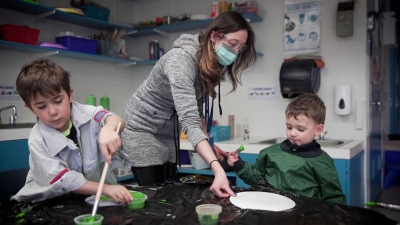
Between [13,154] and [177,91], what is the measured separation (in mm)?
1536

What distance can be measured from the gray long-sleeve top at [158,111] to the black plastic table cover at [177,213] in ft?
1.54

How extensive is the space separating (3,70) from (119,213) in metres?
2.37

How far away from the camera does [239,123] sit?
3.47 meters

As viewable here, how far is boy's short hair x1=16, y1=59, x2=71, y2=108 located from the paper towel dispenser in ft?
7.05

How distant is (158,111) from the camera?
1.67m

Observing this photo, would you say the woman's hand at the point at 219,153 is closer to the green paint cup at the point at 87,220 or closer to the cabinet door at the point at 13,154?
the green paint cup at the point at 87,220

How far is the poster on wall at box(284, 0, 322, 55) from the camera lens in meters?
3.07

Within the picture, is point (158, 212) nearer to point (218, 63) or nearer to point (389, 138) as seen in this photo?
point (218, 63)

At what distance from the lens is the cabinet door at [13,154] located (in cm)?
228

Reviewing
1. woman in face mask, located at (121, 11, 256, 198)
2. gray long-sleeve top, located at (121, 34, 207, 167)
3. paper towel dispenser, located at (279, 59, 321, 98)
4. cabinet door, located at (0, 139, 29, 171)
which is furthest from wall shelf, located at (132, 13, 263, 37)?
cabinet door, located at (0, 139, 29, 171)

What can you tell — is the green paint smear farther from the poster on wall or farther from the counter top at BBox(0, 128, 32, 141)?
the poster on wall

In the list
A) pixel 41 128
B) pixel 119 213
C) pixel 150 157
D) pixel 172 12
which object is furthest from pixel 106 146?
pixel 172 12

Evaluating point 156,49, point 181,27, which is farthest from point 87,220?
point 156,49

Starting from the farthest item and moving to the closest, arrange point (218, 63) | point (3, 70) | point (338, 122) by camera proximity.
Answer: point (338, 122), point (3, 70), point (218, 63)
